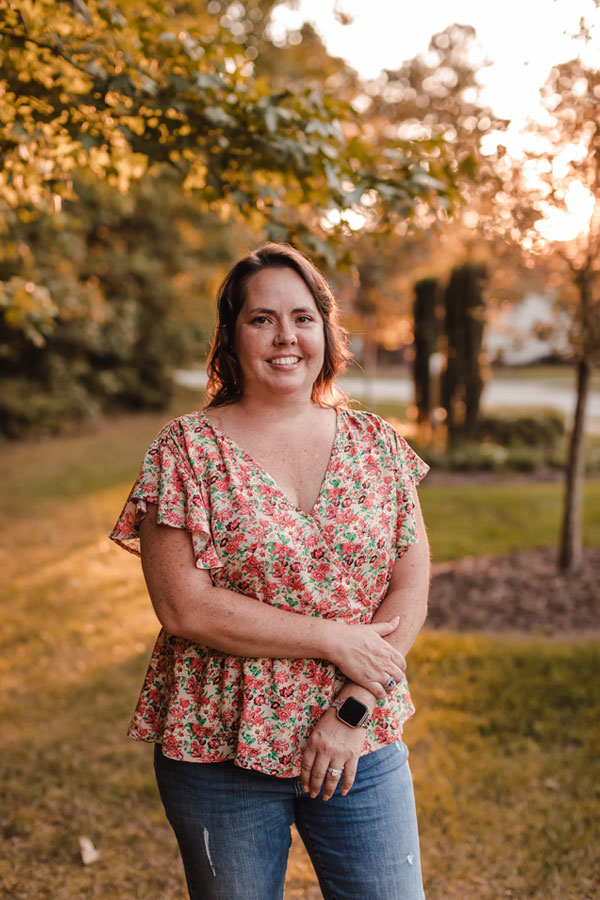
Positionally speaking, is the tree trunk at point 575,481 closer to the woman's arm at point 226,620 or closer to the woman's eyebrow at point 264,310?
the woman's eyebrow at point 264,310

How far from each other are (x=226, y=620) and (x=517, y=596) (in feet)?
15.1

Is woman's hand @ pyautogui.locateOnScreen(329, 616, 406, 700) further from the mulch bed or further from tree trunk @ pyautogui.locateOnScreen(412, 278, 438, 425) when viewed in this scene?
tree trunk @ pyautogui.locateOnScreen(412, 278, 438, 425)

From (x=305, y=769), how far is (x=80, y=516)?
316 inches

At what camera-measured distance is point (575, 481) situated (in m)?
6.06

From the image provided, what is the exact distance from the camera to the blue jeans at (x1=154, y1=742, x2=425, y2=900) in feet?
6.05

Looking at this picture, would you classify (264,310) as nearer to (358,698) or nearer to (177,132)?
(358,698)

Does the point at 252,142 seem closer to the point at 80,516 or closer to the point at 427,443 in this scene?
the point at 80,516

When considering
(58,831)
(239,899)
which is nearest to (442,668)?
(58,831)

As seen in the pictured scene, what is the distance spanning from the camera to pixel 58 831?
339cm

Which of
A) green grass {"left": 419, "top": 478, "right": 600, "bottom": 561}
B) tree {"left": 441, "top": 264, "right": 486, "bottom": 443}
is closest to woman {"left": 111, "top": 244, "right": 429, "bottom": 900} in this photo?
green grass {"left": 419, "top": 478, "right": 600, "bottom": 561}

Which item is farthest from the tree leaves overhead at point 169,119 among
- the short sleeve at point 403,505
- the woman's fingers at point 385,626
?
the woman's fingers at point 385,626

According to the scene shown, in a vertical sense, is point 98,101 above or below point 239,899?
above

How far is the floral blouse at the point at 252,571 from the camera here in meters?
1.81

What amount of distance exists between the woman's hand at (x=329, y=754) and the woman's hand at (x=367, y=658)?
0.36 ft
